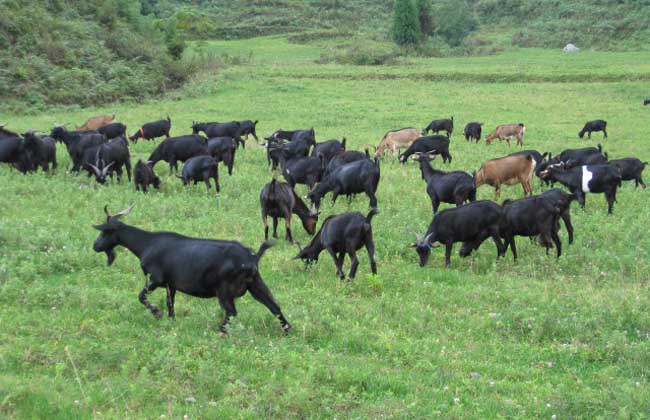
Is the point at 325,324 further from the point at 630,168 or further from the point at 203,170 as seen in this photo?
the point at 630,168

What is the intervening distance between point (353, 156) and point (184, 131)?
13.8 meters

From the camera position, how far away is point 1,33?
40.8 metres

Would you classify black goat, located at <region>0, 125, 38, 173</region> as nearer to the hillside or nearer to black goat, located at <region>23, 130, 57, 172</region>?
black goat, located at <region>23, 130, 57, 172</region>

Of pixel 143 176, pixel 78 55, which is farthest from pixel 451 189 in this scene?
pixel 78 55

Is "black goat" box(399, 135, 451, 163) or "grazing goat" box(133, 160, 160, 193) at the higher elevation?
"grazing goat" box(133, 160, 160, 193)

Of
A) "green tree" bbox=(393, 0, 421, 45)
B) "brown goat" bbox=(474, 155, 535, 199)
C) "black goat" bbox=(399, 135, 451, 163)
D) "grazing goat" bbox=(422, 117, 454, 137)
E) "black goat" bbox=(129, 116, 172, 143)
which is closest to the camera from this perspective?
"brown goat" bbox=(474, 155, 535, 199)

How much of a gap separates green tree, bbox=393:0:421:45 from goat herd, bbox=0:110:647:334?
155ft

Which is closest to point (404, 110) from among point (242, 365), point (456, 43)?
point (242, 365)

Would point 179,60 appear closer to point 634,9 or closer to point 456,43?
point 456,43

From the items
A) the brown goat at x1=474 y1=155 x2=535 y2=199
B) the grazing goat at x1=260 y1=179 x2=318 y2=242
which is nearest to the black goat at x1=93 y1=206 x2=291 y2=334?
the grazing goat at x1=260 y1=179 x2=318 y2=242

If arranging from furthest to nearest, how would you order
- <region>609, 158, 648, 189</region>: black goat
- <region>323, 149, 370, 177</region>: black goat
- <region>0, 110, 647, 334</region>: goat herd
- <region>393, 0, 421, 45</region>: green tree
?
<region>393, 0, 421, 45</region>: green tree
<region>609, 158, 648, 189</region>: black goat
<region>323, 149, 370, 177</region>: black goat
<region>0, 110, 647, 334</region>: goat herd

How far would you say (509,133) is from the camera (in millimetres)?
28875

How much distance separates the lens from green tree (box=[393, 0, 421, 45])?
70938 mm

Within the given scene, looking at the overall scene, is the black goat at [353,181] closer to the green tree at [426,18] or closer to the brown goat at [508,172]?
the brown goat at [508,172]
